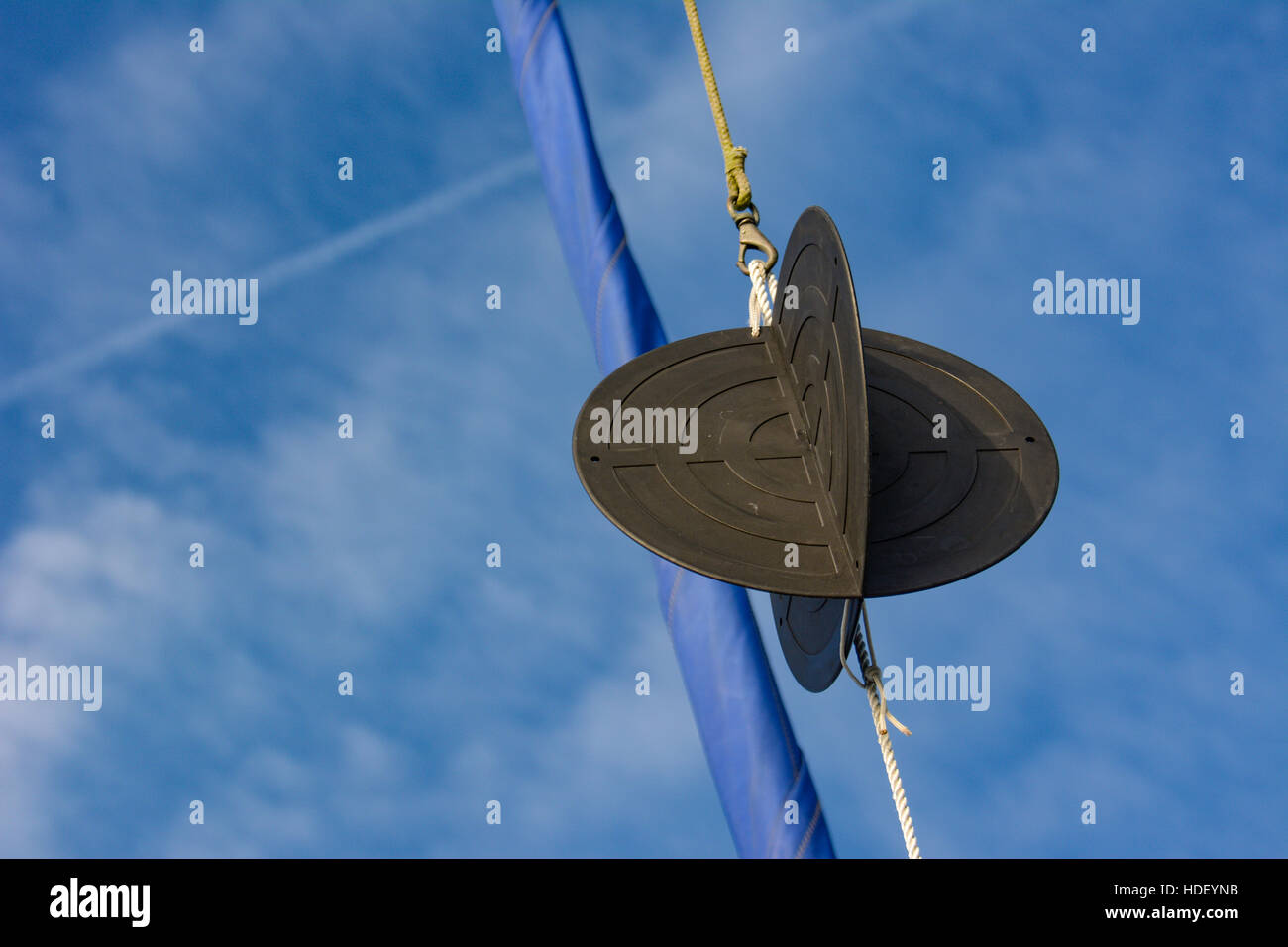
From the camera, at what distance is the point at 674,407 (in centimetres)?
375

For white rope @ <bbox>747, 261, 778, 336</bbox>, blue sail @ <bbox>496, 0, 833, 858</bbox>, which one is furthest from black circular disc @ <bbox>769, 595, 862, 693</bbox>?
blue sail @ <bbox>496, 0, 833, 858</bbox>

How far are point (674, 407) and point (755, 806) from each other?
98.0 inches

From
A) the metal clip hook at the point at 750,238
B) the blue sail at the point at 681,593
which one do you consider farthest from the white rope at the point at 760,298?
the blue sail at the point at 681,593

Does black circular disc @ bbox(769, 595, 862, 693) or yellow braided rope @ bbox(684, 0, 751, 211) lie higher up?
yellow braided rope @ bbox(684, 0, 751, 211)

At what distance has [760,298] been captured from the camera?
168 inches

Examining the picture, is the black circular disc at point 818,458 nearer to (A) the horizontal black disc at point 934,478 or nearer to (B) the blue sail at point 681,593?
(A) the horizontal black disc at point 934,478

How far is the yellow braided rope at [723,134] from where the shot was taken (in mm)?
4688

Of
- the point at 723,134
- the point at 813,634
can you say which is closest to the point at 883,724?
the point at 813,634

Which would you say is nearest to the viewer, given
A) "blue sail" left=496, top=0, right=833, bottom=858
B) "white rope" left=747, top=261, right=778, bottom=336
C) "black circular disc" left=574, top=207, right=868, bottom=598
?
"black circular disc" left=574, top=207, right=868, bottom=598

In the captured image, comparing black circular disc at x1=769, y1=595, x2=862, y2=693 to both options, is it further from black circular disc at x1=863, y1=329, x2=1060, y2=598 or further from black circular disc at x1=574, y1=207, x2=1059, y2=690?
black circular disc at x1=863, y1=329, x2=1060, y2=598

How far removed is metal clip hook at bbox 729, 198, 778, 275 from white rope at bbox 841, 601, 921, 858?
→ 136cm

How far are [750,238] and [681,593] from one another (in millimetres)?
2088

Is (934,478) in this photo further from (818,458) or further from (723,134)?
(723,134)

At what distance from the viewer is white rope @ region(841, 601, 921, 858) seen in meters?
3.44
